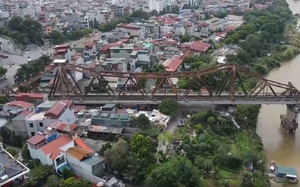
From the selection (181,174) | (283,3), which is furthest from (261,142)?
(283,3)

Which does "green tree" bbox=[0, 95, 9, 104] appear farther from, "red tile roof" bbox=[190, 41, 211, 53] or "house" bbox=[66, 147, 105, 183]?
"red tile roof" bbox=[190, 41, 211, 53]

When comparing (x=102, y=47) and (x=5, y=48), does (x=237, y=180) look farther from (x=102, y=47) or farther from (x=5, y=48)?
(x=5, y=48)

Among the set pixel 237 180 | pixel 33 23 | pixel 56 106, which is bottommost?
pixel 237 180

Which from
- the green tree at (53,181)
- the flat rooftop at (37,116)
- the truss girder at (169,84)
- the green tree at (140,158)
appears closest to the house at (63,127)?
the flat rooftop at (37,116)

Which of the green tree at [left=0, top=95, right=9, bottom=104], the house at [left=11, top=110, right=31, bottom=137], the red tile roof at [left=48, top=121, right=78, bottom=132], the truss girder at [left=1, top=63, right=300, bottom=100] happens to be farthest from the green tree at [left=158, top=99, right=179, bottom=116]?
the green tree at [left=0, top=95, right=9, bottom=104]

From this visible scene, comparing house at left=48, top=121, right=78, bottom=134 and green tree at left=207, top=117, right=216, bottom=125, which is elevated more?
house at left=48, top=121, right=78, bottom=134

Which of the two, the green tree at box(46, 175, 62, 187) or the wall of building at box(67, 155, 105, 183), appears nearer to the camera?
the green tree at box(46, 175, 62, 187)

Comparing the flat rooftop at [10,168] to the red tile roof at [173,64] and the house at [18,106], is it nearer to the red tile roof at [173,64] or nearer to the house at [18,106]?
the house at [18,106]
